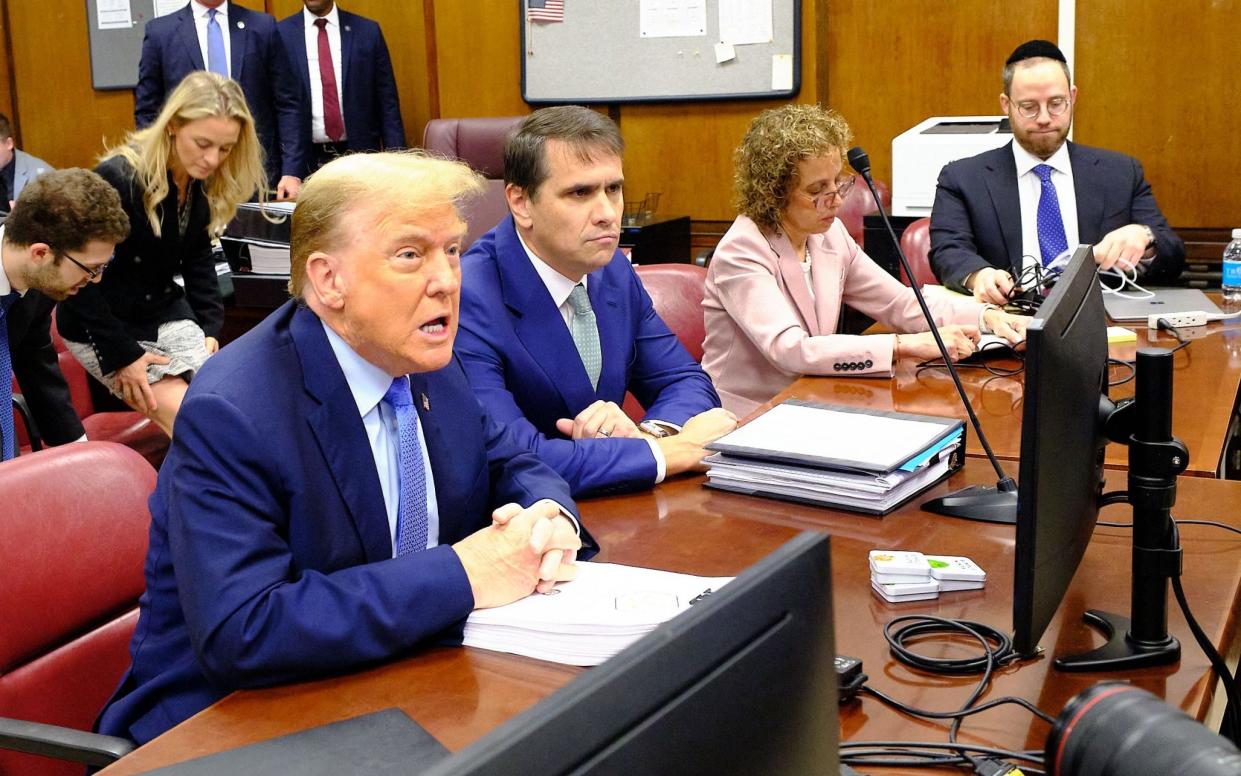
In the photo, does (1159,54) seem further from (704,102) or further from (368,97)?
(368,97)

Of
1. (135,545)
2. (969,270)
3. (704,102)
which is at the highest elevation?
(704,102)

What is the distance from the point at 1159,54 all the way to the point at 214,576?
4814 mm

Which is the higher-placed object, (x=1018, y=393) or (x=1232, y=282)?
(x=1232, y=282)

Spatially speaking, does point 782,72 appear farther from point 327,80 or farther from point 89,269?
point 89,269

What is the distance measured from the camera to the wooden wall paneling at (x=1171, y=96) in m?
5.05

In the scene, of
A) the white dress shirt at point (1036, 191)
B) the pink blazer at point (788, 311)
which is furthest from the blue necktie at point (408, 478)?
the white dress shirt at point (1036, 191)

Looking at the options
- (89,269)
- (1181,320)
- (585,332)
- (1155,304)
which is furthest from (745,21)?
(585,332)

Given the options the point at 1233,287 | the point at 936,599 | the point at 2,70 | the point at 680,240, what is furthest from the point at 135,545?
the point at 2,70

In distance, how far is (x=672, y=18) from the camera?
605 centimetres

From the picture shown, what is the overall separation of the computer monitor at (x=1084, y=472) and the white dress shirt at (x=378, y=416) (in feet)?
2.59

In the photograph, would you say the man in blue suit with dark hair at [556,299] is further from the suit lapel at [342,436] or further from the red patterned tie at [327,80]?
the red patterned tie at [327,80]

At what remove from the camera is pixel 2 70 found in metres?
→ 8.12

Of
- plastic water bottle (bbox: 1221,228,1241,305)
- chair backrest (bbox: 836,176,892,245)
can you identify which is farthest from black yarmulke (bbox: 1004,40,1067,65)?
chair backrest (bbox: 836,176,892,245)

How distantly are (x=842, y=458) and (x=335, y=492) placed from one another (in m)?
0.75
